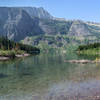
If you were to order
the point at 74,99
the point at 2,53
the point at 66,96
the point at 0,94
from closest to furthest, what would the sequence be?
the point at 74,99 → the point at 66,96 → the point at 0,94 → the point at 2,53

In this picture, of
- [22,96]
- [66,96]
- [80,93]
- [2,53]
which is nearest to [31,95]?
[22,96]

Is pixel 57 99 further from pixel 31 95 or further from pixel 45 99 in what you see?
pixel 31 95

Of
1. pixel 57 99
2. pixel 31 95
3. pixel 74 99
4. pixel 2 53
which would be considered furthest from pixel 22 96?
pixel 2 53

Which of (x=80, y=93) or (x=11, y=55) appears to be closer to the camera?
(x=80, y=93)

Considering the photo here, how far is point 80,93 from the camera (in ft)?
135

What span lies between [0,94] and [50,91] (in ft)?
35.3

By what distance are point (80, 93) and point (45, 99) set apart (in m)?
8.04

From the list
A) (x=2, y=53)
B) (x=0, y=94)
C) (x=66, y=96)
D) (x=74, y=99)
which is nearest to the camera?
(x=74, y=99)

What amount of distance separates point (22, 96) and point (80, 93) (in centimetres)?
1179

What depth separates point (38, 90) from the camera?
4556 cm

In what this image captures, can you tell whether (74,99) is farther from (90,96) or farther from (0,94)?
(0,94)

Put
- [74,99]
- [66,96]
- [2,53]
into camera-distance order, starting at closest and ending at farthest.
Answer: [74,99], [66,96], [2,53]

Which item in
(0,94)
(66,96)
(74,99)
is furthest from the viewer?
(0,94)

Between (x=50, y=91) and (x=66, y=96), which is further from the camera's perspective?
(x=50, y=91)
